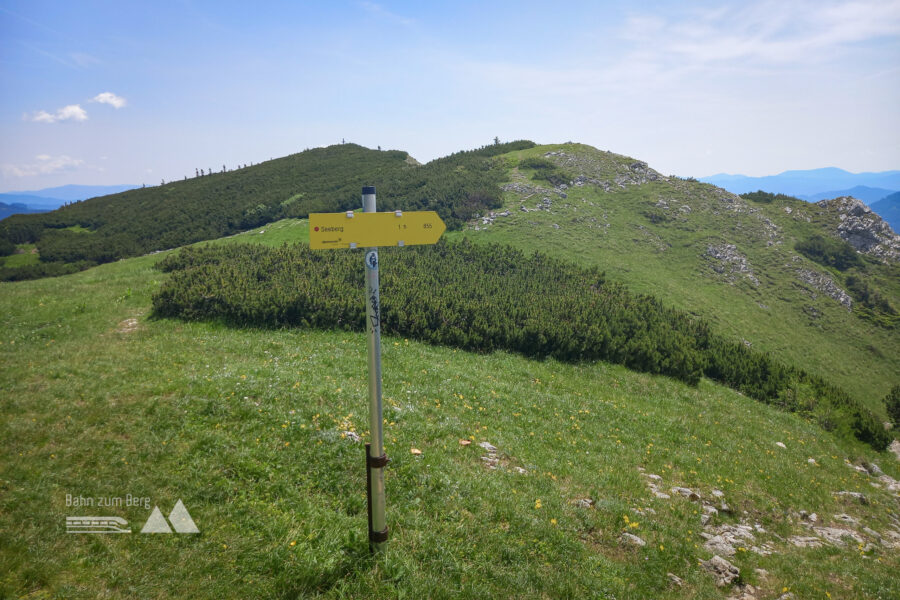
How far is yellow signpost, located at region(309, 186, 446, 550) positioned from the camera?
5.38 meters

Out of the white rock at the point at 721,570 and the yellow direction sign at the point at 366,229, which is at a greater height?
the yellow direction sign at the point at 366,229

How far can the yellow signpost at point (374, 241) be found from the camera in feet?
17.7

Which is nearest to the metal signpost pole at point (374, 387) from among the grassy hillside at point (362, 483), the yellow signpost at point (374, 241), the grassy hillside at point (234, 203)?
the yellow signpost at point (374, 241)

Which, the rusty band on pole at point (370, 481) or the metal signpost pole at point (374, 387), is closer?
the metal signpost pole at point (374, 387)

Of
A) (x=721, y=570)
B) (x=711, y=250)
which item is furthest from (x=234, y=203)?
(x=721, y=570)

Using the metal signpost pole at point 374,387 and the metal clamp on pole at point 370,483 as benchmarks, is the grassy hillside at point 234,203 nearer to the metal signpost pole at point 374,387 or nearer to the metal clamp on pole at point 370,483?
the metal signpost pole at point 374,387

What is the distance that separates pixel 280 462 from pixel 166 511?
1.95 m

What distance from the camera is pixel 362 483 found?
792 centimetres

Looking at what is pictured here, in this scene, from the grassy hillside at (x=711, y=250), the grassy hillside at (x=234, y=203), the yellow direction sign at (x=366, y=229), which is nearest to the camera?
the yellow direction sign at (x=366, y=229)

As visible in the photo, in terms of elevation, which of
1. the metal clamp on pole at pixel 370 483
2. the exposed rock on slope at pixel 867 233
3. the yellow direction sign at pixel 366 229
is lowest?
the metal clamp on pole at pixel 370 483

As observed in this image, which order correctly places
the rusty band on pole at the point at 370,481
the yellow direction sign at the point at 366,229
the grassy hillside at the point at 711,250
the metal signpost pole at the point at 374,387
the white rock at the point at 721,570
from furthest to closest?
the grassy hillside at the point at 711,250, the white rock at the point at 721,570, the rusty band on pole at the point at 370,481, the metal signpost pole at the point at 374,387, the yellow direction sign at the point at 366,229

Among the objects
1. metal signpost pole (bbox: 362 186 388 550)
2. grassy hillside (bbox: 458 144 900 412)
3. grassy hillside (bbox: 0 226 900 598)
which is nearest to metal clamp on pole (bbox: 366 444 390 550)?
metal signpost pole (bbox: 362 186 388 550)

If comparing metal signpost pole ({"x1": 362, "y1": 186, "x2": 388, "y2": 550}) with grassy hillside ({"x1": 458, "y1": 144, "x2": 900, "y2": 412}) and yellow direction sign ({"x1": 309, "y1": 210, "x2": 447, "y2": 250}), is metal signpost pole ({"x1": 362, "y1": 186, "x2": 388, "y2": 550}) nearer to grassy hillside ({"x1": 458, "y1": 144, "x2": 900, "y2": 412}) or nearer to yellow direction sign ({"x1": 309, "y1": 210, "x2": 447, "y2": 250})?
yellow direction sign ({"x1": 309, "y1": 210, "x2": 447, "y2": 250})

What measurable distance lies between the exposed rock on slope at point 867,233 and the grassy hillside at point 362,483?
42.1 metres
